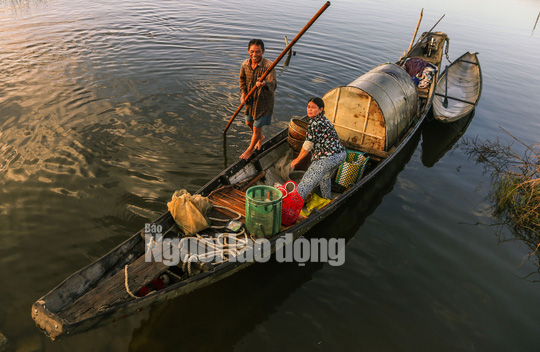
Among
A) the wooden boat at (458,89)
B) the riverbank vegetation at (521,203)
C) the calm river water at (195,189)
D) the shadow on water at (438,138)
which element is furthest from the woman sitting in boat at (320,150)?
the wooden boat at (458,89)

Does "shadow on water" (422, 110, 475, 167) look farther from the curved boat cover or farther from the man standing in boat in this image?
the man standing in boat

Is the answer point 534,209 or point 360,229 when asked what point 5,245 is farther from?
point 534,209

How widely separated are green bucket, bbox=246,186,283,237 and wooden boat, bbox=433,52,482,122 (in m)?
8.79

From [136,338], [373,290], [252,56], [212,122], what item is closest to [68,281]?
[136,338]

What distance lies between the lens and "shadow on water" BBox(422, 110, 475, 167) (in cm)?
1043

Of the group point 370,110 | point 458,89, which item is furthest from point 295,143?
point 458,89

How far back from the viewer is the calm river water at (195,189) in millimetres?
4891

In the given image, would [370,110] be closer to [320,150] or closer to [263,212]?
[320,150]

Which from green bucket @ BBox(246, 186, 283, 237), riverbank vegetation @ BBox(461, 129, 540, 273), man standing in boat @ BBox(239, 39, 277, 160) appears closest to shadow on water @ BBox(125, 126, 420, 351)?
green bucket @ BBox(246, 186, 283, 237)

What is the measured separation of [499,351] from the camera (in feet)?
15.9

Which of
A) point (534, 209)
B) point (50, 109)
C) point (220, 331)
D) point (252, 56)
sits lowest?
point (220, 331)

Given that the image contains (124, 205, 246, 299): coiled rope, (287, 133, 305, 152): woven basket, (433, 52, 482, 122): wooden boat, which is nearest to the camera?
(124, 205, 246, 299): coiled rope

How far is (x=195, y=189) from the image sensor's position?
7504mm

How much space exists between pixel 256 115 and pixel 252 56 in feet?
4.60
